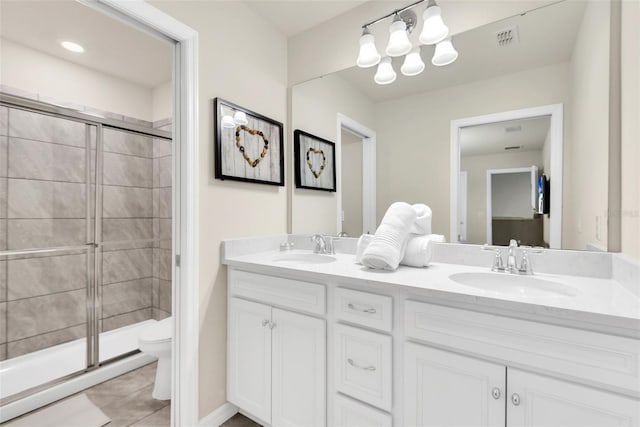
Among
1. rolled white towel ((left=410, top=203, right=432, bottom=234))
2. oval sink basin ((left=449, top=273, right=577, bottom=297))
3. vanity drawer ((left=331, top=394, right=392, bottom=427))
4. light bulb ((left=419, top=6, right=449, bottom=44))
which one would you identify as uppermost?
light bulb ((left=419, top=6, right=449, bottom=44))

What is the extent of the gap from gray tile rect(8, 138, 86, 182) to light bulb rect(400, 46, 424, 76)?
248cm

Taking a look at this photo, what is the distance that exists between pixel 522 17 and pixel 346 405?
1860 mm

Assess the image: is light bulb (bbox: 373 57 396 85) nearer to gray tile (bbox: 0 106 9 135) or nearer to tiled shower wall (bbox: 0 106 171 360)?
tiled shower wall (bbox: 0 106 171 360)

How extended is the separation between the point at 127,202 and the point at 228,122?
1.70m

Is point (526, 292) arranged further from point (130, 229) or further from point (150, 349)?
point (130, 229)

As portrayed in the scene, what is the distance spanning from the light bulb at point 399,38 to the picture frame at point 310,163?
2.32 ft

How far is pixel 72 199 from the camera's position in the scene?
7.68 feet

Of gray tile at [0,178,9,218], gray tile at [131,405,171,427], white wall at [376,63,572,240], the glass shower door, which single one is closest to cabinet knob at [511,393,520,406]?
white wall at [376,63,572,240]

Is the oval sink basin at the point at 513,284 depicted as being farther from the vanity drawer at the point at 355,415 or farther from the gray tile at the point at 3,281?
the gray tile at the point at 3,281

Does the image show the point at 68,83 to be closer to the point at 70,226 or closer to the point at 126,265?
the point at 70,226

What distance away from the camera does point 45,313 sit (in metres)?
2.24

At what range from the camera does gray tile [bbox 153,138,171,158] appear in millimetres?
2750

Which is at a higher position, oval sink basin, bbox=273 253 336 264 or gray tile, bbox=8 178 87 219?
gray tile, bbox=8 178 87 219

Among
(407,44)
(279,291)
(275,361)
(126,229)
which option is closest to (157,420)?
(275,361)
